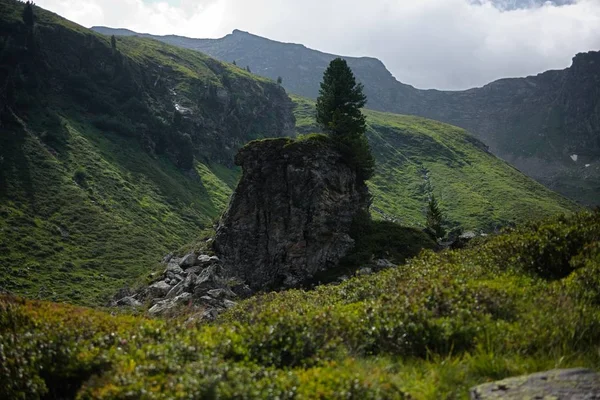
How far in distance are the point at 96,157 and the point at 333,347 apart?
108 meters

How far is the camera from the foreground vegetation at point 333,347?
6.63m

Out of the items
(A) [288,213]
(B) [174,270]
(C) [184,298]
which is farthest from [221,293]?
(A) [288,213]

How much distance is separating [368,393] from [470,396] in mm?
1820

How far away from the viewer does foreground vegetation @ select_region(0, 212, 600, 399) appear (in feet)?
21.7

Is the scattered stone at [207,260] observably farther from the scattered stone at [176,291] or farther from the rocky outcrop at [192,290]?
the scattered stone at [176,291]

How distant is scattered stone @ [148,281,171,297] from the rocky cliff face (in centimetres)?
556

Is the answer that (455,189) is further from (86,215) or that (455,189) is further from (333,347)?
(333,347)

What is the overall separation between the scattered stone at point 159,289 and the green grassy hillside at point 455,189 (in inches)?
3656

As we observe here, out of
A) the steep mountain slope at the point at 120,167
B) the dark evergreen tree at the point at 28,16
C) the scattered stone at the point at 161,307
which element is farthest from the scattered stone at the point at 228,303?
the dark evergreen tree at the point at 28,16

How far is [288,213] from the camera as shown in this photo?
136 feet

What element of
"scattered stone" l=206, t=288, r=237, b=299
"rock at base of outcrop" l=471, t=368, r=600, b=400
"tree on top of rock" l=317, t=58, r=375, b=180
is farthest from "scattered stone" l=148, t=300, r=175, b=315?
"tree on top of rock" l=317, t=58, r=375, b=180

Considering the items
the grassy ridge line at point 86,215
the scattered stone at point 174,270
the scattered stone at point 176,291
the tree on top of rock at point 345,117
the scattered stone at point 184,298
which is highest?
the tree on top of rock at point 345,117

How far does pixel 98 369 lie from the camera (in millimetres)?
7895

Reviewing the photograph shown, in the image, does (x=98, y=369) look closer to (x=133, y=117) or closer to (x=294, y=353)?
(x=294, y=353)
